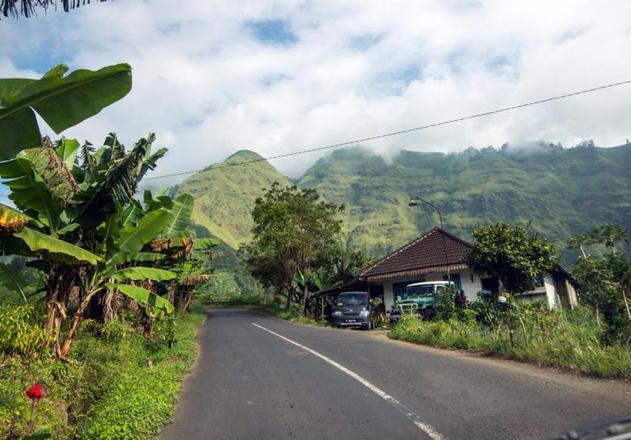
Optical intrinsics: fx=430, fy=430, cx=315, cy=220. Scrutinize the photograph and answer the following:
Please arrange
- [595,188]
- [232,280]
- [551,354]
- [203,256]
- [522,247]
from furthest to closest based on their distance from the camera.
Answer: [595,188]
[232,280]
[203,256]
[522,247]
[551,354]

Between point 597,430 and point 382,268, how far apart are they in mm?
27292

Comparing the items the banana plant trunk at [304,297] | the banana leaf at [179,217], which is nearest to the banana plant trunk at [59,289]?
the banana leaf at [179,217]

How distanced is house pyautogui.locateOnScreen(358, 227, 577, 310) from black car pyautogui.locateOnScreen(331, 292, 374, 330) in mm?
4872

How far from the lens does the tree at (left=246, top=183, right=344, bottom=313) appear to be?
→ 3108 cm

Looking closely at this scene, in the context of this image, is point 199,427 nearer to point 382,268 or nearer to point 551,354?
point 551,354

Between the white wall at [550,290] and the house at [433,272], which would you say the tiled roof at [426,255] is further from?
the white wall at [550,290]

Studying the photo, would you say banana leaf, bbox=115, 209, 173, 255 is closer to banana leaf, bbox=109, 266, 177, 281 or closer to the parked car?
banana leaf, bbox=109, 266, 177, 281

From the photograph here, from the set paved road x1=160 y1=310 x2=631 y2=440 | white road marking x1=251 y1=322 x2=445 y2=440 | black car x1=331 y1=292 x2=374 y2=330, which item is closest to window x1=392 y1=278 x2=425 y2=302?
black car x1=331 y1=292 x2=374 y2=330

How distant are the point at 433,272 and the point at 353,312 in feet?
19.7

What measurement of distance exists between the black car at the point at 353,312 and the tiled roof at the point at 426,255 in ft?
16.7

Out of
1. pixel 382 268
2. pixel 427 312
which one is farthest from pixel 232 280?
pixel 427 312

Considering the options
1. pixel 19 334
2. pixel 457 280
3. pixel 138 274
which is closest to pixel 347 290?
pixel 457 280

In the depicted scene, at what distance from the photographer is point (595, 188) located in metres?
174

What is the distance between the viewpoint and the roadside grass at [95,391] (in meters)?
5.39
